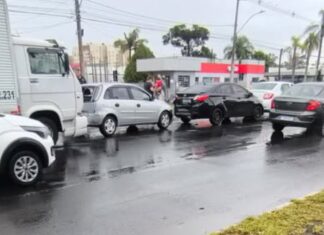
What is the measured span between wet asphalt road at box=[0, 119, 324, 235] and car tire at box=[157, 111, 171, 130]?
2.49 meters

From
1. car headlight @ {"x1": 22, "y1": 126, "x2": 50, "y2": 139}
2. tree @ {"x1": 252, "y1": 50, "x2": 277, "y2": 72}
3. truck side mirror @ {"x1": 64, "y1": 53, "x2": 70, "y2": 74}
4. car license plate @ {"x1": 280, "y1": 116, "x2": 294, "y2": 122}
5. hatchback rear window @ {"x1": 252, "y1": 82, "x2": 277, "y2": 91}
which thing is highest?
truck side mirror @ {"x1": 64, "y1": 53, "x2": 70, "y2": 74}

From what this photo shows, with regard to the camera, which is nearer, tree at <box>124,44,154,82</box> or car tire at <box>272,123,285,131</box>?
car tire at <box>272,123,285,131</box>

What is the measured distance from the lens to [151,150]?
33.8ft

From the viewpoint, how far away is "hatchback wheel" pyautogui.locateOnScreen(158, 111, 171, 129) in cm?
1438

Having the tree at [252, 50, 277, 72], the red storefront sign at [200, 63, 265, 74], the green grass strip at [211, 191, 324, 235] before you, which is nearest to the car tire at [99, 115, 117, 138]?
the green grass strip at [211, 191, 324, 235]

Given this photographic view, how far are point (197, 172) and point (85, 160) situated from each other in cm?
255

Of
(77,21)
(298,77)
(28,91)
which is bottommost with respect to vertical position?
(298,77)

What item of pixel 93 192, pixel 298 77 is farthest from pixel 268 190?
pixel 298 77

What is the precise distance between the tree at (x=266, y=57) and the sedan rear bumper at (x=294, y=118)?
68.1 meters

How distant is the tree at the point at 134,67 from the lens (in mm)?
50594

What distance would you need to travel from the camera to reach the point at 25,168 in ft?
22.6

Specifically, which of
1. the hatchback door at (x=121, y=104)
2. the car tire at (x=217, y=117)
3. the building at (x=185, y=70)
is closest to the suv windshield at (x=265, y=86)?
the car tire at (x=217, y=117)

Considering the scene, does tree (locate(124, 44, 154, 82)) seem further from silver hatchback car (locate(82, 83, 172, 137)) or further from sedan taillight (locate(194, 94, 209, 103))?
silver hatchback car (locate(82, 83, 172, 137))

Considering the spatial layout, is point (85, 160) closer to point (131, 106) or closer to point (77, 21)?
point (131, 106)
